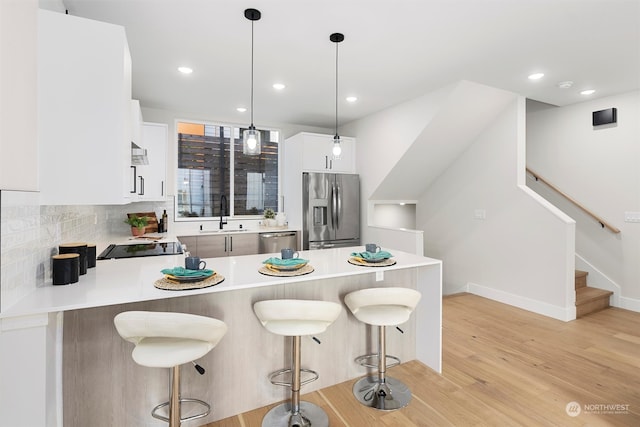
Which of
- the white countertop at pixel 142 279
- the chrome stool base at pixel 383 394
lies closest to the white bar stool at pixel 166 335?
the white countertop at pixel 142 279

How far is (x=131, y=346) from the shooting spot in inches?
73.3

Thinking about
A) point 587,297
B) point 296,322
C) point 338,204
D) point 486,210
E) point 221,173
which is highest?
point 221,173

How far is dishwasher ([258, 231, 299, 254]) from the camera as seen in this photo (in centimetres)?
471

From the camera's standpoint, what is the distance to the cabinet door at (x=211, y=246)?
442cm

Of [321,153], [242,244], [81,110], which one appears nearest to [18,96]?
[81,110]

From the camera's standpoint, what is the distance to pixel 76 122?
65.4 inches

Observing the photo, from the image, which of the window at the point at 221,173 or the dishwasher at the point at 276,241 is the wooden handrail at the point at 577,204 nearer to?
the dishwasher at the point at 276,241

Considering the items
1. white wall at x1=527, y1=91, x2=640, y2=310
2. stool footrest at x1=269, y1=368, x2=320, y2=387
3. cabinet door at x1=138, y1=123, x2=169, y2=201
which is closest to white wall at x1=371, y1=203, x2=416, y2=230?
white wall at x1=527, y1=91, x2=640, y2=310

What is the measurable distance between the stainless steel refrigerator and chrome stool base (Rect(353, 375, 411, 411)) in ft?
8.54

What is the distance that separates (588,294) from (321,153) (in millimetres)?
3961

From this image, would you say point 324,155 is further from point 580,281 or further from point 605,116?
point 580,281

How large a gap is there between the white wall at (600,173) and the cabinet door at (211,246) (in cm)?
471

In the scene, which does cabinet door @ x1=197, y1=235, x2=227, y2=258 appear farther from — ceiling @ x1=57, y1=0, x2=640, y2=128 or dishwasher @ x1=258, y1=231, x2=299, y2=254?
ceiling @ x1=57, y1=0, x2=640, y2=128

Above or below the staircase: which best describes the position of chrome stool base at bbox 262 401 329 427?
below
